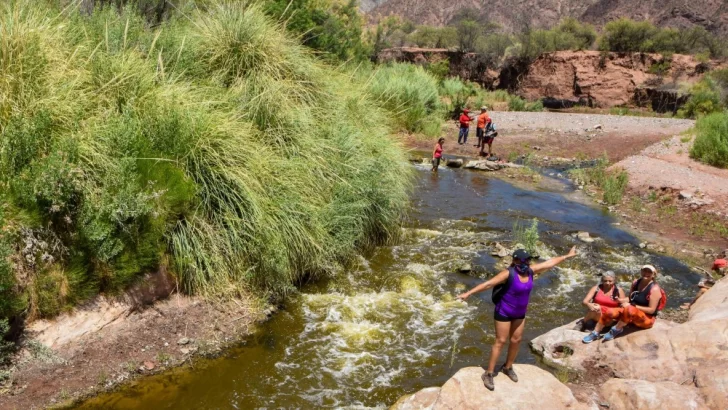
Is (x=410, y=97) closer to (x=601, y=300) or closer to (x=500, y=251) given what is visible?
(x=500, y=251)

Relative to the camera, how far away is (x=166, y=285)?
688 centimetres

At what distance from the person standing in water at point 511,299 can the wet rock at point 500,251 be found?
4.64m

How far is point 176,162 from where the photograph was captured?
23.8ft

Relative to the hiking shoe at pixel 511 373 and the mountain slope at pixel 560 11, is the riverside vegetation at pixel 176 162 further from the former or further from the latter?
the mountain slope at pixel 560 11

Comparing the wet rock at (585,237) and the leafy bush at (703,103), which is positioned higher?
the leafy bush at (703,103)

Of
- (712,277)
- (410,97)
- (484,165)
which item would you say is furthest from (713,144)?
(410,97)

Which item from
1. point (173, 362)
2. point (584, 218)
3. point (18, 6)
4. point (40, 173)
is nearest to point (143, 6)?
point (18, 6)

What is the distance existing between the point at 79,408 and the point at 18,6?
5433 mm

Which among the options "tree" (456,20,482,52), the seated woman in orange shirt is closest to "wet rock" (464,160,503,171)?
the seated woman in orange shirt

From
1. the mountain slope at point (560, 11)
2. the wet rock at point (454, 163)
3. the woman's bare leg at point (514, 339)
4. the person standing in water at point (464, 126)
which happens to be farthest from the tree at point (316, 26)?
the mountain slope at point (560, 11)

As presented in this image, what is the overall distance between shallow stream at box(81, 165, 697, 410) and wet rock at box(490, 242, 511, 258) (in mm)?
150

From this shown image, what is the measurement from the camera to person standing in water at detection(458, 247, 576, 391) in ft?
17.3

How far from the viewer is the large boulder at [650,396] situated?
5449 millimetres

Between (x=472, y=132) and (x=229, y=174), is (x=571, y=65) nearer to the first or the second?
(x=472, y=132)
